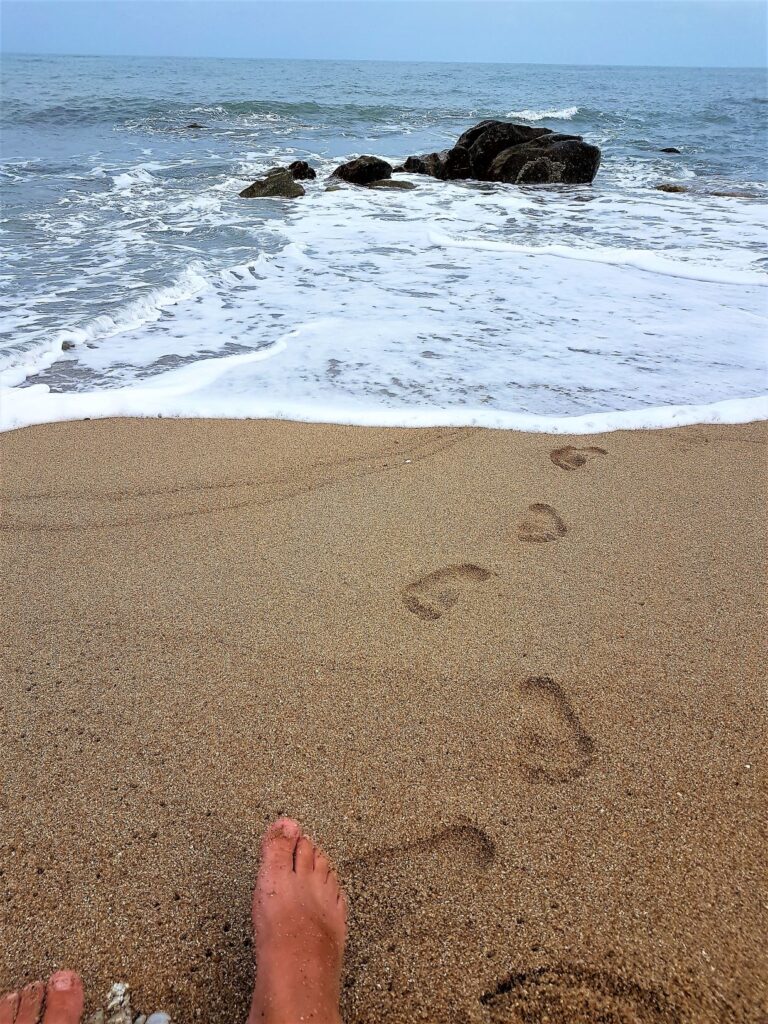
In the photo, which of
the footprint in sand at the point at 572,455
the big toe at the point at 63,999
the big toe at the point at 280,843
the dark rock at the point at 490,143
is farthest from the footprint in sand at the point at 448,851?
the dark rock at the point at 490,143

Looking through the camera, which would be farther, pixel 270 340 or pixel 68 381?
pixel 270 340

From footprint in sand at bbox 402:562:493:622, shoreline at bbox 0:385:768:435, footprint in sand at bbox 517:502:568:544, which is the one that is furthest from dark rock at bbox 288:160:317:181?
footprint in sand at bbox 402:562:493:622

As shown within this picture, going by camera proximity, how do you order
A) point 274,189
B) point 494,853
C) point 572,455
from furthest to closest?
point 274,189 → point 572,455 → point 494,853

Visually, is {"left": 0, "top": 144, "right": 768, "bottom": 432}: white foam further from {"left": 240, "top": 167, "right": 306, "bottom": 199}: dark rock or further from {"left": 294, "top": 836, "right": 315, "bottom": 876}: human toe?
{"left": 294, "top": 836, "right": 315, "bottom": 876}: human toe

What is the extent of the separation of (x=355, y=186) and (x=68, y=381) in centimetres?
905

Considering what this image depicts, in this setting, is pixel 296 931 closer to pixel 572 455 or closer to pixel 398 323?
pixel 572 455

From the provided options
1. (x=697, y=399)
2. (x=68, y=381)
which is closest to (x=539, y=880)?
(x=697, y=399)

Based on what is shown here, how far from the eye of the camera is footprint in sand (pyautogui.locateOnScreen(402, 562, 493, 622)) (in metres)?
2.05

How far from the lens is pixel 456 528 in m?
2.42

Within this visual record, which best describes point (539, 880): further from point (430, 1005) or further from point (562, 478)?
point (562, 478)

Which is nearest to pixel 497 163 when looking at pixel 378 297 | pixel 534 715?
pixel 378 297

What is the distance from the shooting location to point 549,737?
5.39ft

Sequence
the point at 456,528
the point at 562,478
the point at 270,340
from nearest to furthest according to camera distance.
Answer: the point at 456,528 → the point at 562,478 → the point at 270,340

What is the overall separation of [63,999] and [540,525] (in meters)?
1.87
